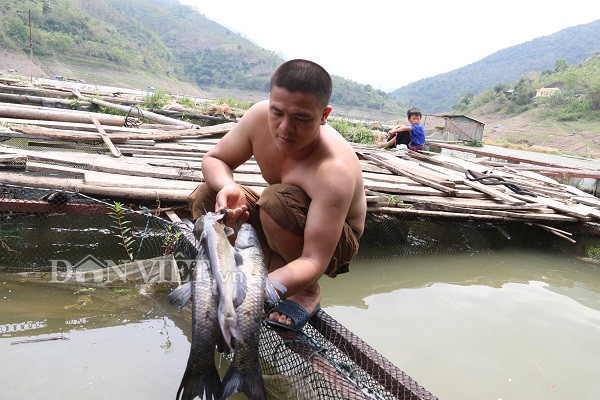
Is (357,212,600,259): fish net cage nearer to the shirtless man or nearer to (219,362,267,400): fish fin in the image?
the shirtless man

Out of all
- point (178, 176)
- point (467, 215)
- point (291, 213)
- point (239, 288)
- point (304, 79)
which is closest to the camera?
point (239, 288)

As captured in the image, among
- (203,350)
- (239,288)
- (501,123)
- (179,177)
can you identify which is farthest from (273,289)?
(501,123)

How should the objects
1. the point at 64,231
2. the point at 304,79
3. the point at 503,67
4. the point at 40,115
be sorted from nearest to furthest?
the point at 304,79
the point at 64,231
the point at 40,115
the point at 503,67

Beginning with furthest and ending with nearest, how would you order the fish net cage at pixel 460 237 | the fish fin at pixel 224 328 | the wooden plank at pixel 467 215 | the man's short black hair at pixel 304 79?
the fish net cage at pixel 460 237 → the wooden plank at pixel 467 215 → the man's short black hair at pixel 304 79 → the fish fin at pixel 224 328

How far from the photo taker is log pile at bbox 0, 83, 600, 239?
14.4 ft

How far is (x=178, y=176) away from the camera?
4.97 metres

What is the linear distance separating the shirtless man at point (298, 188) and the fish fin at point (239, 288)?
0.71 ft

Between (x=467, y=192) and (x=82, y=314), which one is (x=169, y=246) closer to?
(x=82, y=314)

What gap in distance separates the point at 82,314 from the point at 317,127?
7.35 ft

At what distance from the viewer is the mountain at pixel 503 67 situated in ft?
476

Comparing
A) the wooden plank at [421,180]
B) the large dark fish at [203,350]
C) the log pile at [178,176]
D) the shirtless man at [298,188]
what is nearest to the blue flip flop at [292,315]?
the shirtless man at [298,188]

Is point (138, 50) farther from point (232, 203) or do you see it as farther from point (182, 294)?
point (182, 294)

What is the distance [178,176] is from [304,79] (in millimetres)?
2977

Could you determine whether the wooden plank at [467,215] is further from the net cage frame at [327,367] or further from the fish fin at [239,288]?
the fish fin at [239,288]
